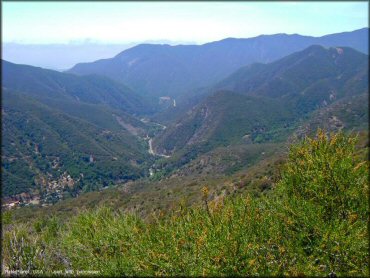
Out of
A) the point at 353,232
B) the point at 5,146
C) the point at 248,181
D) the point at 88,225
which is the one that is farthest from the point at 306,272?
the point at 5,146

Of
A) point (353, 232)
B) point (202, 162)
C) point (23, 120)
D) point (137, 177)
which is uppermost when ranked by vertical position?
point (353, 232)

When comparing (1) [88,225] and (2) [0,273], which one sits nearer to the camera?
(2) [0,273]

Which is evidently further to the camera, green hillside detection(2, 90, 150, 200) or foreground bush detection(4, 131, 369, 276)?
green hillside detection(2, 90, 150, 200)

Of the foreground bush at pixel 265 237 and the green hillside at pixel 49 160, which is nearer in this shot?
the foreground bush at pixel 265 237

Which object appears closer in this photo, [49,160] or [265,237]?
[265,237]

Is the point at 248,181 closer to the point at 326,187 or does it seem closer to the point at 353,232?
the point at 326,187

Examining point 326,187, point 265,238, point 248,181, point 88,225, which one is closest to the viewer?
point 265,238

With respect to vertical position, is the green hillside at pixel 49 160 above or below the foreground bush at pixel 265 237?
below

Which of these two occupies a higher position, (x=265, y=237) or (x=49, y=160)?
(x=265, y=237)
